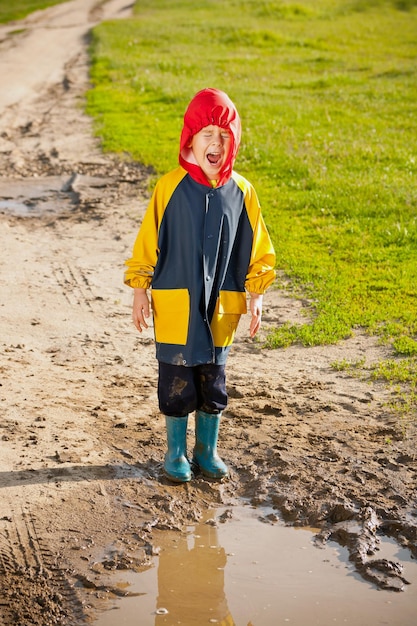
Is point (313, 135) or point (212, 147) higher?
point (212, 147)

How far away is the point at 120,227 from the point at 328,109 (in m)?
8.32

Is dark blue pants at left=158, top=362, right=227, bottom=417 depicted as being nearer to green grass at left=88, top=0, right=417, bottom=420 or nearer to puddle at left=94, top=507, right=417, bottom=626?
puddle at left=94, top=507, right=417, bottom=626

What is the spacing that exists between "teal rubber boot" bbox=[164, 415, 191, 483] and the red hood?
1.15m

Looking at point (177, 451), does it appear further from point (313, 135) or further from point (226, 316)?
point (313, 135)

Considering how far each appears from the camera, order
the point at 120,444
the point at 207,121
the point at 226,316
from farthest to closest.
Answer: the point at 120,444 → the point at 226,316 → the point at 207,121

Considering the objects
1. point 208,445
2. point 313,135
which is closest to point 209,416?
point 208,445

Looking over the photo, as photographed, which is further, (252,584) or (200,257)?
(200,257)

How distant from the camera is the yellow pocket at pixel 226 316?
4627mm

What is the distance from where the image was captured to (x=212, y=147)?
4453mm

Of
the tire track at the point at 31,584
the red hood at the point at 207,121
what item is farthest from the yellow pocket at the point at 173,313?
the tire track at the point at 31,584

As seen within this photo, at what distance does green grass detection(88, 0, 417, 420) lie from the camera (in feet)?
26.0

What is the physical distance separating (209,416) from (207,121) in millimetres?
1412

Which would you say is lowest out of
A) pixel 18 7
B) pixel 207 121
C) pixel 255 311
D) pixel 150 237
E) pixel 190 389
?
pixel 18 7

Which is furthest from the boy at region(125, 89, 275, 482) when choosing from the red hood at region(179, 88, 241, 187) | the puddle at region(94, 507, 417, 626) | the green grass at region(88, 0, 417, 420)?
the green grass at region(88, 0, 417, 420)
